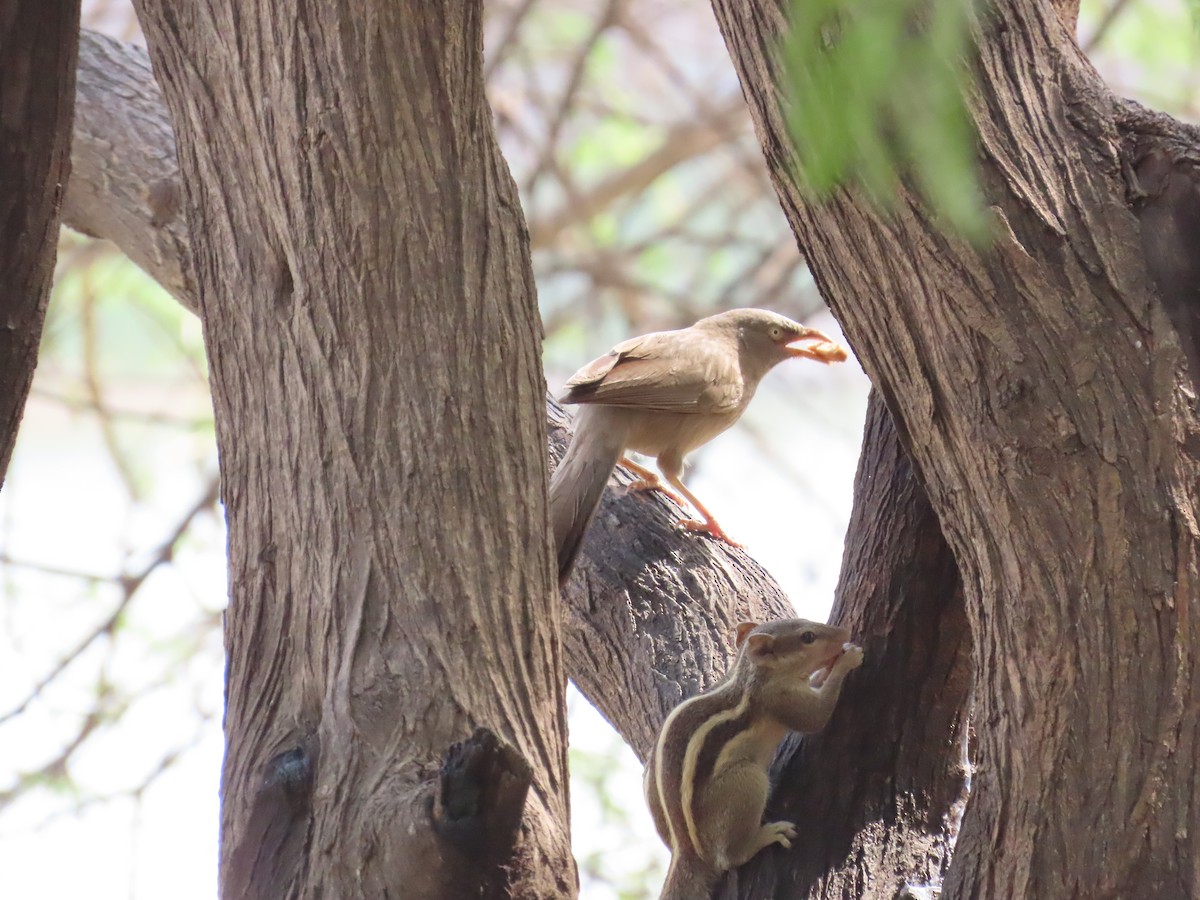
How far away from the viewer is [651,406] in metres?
5.00

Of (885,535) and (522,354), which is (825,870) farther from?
(522,354)

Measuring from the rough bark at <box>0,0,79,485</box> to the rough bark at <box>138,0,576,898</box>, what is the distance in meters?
0.25

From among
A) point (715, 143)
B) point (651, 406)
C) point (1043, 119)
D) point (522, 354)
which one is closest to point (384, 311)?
point (522, 354)

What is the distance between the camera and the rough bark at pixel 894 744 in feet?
10.8

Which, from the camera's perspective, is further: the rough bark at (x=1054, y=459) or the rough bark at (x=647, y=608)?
the rough bark at (x=647, y=608)

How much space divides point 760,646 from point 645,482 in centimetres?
147

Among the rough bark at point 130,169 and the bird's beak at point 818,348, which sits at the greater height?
the rough bark at point 130,169

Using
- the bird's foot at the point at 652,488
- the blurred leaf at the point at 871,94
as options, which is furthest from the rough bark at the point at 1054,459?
the bird's foot at the point at 652,488

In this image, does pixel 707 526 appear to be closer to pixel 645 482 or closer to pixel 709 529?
pixel 709 529

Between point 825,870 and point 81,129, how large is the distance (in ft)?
14.2

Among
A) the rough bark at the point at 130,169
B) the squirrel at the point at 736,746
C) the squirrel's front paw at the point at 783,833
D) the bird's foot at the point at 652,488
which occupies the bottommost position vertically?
the squirrel's front paw at the point at 783,833

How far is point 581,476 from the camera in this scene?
14.9ft

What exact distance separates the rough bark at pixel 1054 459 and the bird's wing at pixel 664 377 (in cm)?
213

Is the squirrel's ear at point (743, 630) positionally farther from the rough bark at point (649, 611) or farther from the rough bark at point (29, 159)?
the rough bark at point (29, 159)
